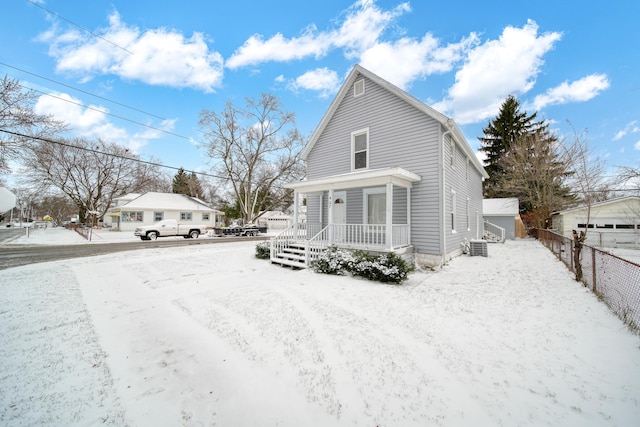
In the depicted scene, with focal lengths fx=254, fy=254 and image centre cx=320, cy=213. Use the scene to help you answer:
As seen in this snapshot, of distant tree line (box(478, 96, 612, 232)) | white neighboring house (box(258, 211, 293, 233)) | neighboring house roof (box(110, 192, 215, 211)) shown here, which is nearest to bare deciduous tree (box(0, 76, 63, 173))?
neighboring house roof (box(110, 192, 215, 211))

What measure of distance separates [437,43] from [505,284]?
11.5 meters

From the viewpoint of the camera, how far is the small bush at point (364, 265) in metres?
7.01

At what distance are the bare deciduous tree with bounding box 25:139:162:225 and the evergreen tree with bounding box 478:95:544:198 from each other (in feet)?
149

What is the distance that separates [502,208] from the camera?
2208 centimetres

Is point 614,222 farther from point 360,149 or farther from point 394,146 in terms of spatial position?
point 360,149

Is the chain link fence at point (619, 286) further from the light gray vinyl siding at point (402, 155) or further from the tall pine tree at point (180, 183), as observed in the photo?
the tall pine tree at point (180, 183)

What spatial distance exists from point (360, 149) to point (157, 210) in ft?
96.3

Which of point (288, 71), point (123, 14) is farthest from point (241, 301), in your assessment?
point (288, 71)

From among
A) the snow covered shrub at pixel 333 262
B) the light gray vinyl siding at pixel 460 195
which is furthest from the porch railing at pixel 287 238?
the light gray vinyl siding at pixel 460 195

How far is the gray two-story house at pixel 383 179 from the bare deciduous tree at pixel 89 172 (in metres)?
31.1

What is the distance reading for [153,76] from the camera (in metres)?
13.4

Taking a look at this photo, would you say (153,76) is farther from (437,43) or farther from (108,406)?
(108,406)

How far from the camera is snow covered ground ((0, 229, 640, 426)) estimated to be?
2.44 meters

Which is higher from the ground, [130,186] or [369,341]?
[130,186]
